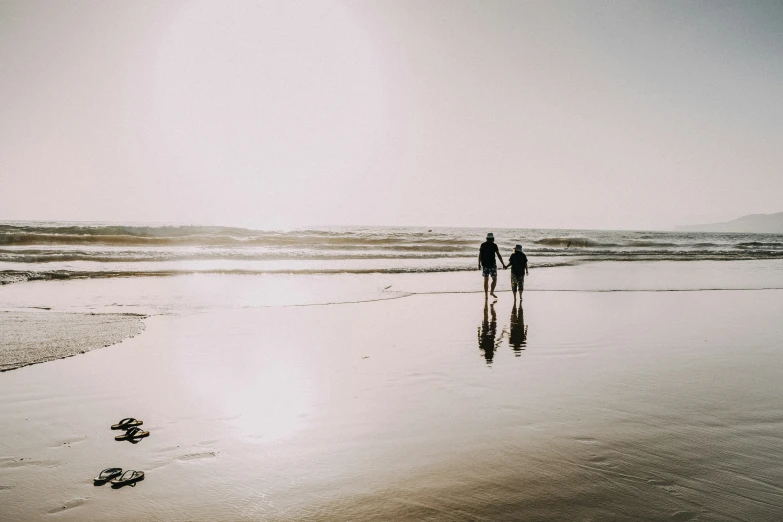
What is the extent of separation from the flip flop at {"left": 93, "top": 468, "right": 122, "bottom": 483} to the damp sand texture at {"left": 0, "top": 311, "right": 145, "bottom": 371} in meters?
4.57

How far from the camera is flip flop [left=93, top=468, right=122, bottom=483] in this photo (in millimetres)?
3768

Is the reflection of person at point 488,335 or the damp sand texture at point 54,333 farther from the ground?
the damp sand texture at point 54,333

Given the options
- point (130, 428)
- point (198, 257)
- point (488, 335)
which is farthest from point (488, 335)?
point (198, 257)

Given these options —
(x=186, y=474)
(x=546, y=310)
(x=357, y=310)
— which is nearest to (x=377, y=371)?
(x=186, y=474)

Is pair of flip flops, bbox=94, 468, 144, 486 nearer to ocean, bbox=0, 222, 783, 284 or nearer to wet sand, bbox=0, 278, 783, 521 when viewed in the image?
wet sand, bbox=0, 278, 783, 521

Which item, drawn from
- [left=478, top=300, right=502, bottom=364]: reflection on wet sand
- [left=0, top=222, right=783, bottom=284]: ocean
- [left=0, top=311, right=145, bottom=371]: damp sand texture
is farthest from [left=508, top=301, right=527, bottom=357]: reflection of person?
[left=0, top=222, right=783, bottom=284]: ocean

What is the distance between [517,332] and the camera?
33.0 feet

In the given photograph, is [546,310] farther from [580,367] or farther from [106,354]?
[106,354]

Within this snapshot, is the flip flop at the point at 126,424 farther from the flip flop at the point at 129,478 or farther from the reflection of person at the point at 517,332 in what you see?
the reflection of person at the point at 517,332

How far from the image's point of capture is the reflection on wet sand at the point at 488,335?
8211mm

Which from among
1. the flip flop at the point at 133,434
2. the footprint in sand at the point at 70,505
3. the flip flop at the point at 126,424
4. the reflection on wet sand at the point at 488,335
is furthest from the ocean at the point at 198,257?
the footprint in sand at the point at 70,505

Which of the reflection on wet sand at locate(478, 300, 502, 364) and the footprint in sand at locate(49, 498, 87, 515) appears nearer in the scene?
the footprint in sand at locate(49, 498, 87, 515)

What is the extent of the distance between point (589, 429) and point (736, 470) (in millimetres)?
1232

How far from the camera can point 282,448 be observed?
14.3 feet
